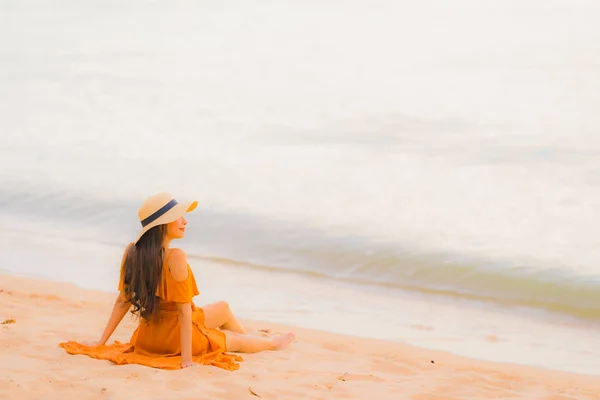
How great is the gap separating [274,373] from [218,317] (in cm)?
63

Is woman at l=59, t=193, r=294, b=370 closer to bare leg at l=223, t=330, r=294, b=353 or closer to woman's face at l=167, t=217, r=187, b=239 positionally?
woman's face at l=167, t=217, r=187, b=239

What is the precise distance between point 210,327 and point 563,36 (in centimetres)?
1966

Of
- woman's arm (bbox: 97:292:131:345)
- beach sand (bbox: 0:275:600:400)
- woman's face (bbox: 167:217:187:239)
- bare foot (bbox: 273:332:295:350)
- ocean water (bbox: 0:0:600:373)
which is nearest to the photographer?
beach sand (bbox: 0:275:600:400)

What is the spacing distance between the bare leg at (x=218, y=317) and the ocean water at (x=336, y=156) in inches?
45.6

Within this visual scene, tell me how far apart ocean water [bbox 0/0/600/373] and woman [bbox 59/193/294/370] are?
5.48ft

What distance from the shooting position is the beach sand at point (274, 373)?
412 cm

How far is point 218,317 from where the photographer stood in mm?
5117

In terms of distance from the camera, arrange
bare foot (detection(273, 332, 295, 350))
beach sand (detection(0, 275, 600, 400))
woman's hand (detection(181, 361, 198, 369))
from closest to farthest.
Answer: beach sand (detection(0, 275, 600, 400)) < woman's hand (detection(181, 361, 198, 369)) < bare foot (detection(273, 332, 295, 350))

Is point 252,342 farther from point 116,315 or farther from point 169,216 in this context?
point 169,216

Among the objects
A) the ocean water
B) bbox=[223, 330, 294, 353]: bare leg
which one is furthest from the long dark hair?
the ocean water

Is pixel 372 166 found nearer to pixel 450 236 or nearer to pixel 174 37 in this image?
pixel 450 236

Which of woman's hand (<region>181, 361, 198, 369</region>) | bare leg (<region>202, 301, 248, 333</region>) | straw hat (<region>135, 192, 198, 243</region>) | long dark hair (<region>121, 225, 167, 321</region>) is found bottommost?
woman's hand (<region>181, 361, 198, 369</region>)

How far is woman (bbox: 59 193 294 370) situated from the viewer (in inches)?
181

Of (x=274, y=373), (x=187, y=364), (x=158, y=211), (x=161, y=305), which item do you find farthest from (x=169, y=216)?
(x=274, y=373)
